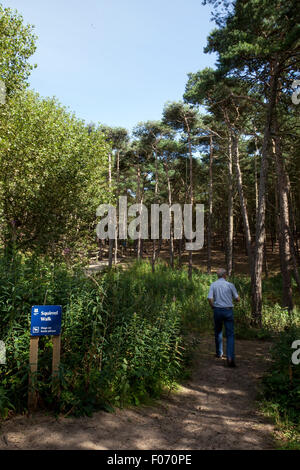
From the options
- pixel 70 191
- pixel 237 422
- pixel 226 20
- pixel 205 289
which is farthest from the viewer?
pixel 205 289

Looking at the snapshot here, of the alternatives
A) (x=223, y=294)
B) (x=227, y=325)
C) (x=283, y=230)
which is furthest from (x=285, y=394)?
(x=283, y=230)

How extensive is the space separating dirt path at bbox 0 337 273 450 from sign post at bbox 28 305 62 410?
315mm

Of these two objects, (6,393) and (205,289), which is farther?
(205,289)

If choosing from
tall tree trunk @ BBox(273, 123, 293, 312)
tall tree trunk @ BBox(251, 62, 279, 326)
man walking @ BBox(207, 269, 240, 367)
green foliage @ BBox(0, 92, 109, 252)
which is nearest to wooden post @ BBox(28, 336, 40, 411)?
man walking @ BBox(207, 269, 240, 367)

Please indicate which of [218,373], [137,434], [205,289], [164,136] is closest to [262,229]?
[205,289]

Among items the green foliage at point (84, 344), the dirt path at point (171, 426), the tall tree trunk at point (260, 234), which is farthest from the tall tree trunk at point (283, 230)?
the green foliage at point (84, 344)

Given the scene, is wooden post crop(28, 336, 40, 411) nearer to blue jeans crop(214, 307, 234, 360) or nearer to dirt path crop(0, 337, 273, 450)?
dirt path crop(0, 337, 273, 450)

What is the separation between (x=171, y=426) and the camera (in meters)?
3.89

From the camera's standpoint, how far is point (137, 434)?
3.50m

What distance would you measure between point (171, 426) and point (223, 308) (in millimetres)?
3001

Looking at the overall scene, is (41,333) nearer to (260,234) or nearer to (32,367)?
(32,367)

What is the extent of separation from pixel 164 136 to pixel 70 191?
51.0 ft

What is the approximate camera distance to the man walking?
625cm
